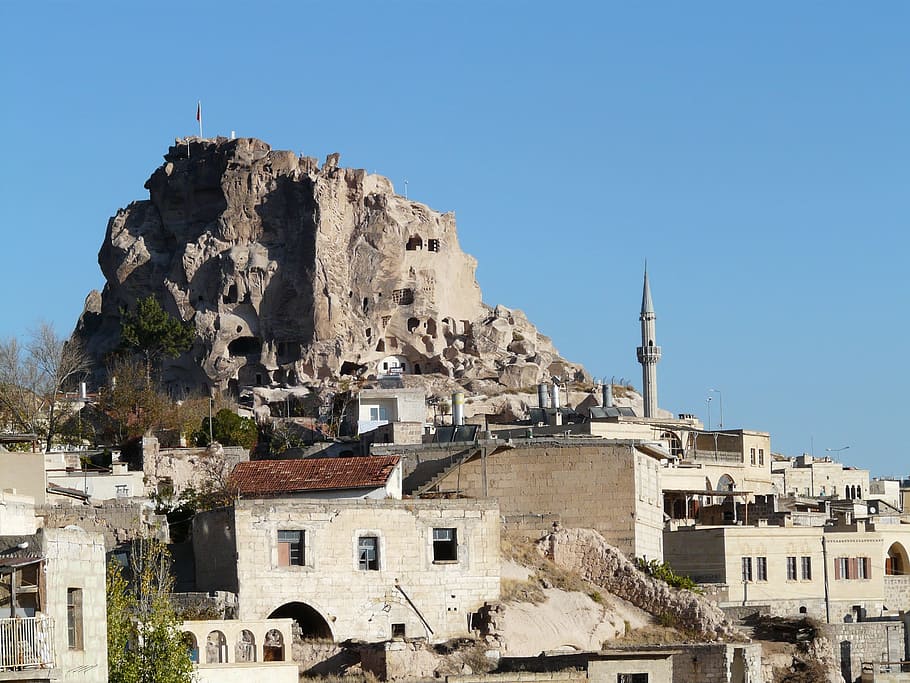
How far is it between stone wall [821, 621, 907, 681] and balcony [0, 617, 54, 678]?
23.2m

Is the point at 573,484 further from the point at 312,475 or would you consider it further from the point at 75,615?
the point at 75,615

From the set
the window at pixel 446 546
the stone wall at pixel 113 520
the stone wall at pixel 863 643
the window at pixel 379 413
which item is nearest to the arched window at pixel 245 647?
the window at pixel 446 546

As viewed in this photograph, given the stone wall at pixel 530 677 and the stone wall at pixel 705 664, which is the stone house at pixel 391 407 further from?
the stone wall at pixel 530 677

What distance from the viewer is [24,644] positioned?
2238 cm

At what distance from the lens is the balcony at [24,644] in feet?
72.8

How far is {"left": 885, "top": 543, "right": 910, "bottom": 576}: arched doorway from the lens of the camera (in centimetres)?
5441

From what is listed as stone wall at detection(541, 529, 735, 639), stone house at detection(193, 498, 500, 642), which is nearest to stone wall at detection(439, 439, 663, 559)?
stone wall at detection(541, 529, 735, 639)

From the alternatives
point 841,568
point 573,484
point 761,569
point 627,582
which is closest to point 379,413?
point 841,568

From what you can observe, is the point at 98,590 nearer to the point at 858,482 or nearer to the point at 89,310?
the point at 858,482

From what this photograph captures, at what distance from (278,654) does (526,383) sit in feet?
179

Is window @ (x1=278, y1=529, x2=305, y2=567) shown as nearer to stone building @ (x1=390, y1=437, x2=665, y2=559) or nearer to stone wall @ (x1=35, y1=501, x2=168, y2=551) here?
stone wall @ (x1=35, y1=501, x2=168, y2=551)

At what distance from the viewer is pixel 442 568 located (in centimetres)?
3850

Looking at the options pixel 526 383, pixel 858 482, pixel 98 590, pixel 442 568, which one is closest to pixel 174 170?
pixel 526 383

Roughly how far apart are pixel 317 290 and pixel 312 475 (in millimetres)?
47875
